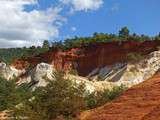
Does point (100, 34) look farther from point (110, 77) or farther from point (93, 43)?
point (110, 77)

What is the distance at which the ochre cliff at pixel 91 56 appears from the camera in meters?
93.4

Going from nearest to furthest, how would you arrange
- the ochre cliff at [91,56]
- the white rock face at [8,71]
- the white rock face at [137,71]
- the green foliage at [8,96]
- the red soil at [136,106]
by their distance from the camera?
the red soil at [136,106] < the green foliage at [8,96] < the white rock face at [137,71] < the ochre cliff at [91,56] < the white rock face at [8,71]

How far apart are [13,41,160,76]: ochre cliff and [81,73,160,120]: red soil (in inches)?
2335

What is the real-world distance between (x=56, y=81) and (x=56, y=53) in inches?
3203

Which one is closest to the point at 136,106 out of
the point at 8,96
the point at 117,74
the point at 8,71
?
the point at 8,96

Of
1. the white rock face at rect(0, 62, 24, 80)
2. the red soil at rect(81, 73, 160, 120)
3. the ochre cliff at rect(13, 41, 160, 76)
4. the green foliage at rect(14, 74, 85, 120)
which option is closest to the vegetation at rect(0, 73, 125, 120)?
the green foliage at rect(14, 74, 85, 120)

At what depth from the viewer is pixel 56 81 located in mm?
33656

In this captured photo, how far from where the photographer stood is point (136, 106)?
2712cm

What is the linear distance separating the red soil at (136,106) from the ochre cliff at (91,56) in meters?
59.3

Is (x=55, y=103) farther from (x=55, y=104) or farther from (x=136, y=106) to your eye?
(x=136, y=106)

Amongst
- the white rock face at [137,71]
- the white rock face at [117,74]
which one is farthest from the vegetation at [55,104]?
the white rock face at [137,71]

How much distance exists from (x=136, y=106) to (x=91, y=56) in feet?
266

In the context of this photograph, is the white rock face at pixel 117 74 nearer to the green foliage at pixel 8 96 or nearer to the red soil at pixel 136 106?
the green foliage at pixel 8 96

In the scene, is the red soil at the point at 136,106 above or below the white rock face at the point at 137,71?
below
